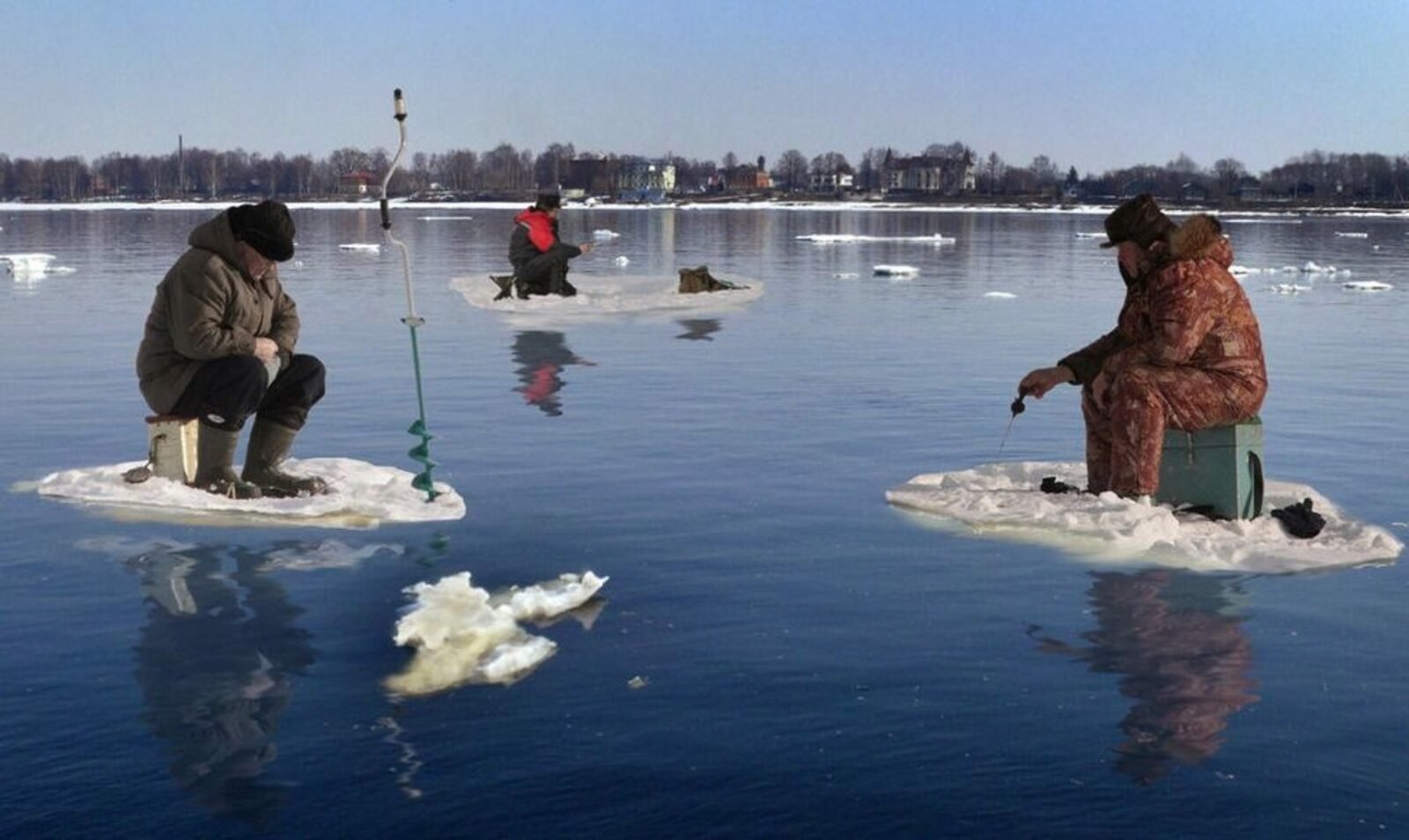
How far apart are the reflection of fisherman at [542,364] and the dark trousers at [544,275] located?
11.6 feet

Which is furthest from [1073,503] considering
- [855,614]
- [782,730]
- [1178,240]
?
[782,730]

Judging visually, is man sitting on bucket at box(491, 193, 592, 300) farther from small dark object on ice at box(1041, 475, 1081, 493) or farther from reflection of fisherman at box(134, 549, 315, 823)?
reflection of fisherman at box(134, 549, 315, 823)

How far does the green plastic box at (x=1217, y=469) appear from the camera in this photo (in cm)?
816

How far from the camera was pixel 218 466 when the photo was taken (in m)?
8.63

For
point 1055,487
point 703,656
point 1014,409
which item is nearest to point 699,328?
point 1014,409

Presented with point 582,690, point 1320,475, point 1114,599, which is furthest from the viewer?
point 1320,475

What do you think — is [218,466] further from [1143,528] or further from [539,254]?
[539,254]

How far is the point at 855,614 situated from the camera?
6.51 metres

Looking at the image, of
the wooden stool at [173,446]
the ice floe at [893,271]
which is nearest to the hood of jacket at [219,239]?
the wooden stool at [173,446]

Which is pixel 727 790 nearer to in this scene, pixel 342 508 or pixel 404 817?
pixel 404 817

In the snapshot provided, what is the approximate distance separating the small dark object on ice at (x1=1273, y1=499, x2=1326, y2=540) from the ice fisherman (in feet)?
1.72

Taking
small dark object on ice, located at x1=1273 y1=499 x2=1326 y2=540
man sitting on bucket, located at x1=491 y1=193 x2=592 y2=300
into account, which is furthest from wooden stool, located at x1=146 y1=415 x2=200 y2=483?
man sitting on bucket, located at x1=491 y1=193 x2=592 y2=300

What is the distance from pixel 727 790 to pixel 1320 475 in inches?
268

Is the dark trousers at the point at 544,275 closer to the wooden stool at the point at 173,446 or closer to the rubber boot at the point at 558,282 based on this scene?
the rubber boot at the point at 558,282
